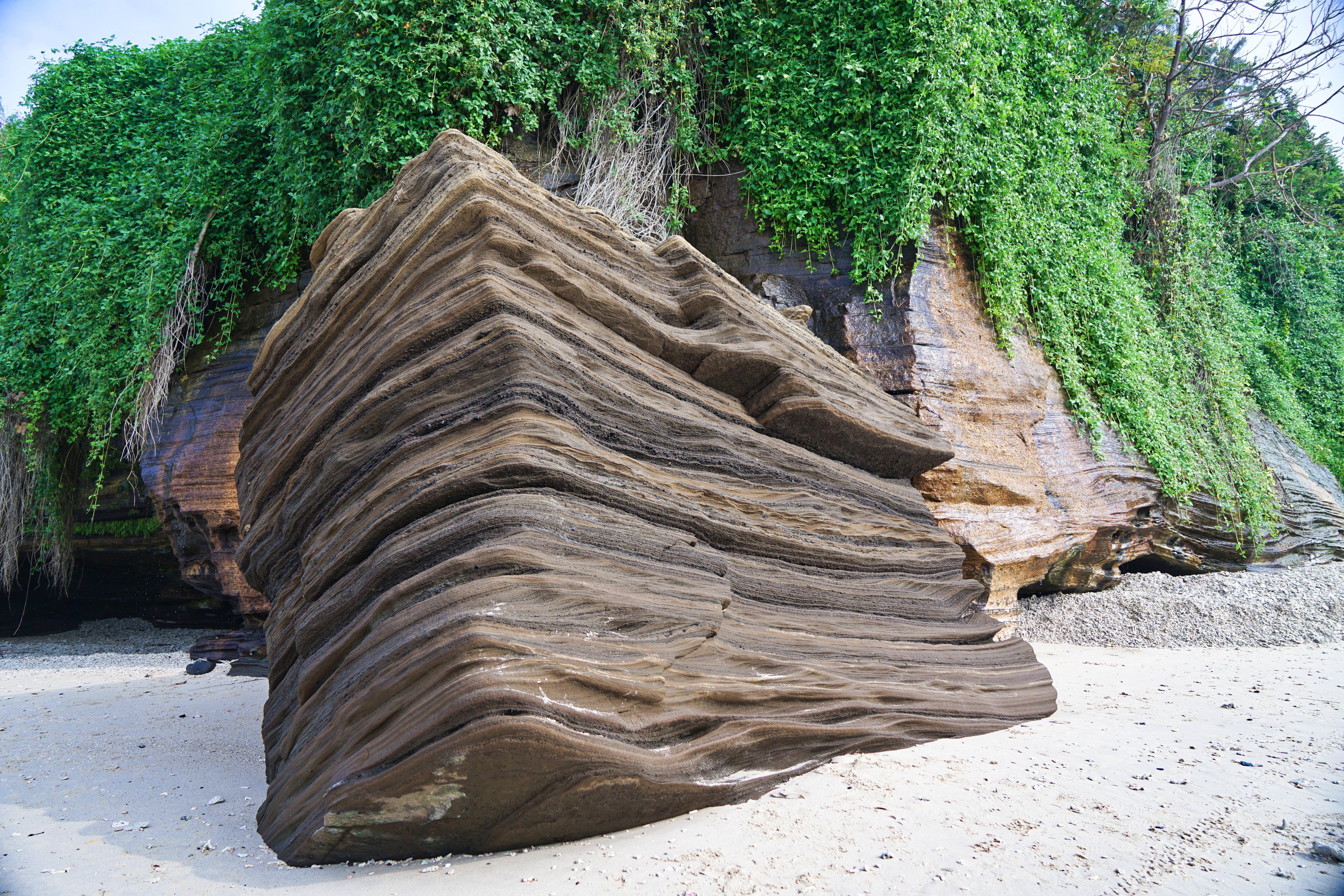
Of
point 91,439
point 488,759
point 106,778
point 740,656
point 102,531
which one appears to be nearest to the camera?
point 488,759

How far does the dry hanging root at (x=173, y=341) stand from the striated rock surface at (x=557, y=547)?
394cm

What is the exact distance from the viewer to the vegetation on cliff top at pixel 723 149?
20.0 feet

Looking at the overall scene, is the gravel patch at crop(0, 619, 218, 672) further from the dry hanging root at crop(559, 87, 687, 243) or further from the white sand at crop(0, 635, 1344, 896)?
the dry hanging root at crop(559, 87, 687, 243)

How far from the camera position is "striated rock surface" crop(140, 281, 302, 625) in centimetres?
742

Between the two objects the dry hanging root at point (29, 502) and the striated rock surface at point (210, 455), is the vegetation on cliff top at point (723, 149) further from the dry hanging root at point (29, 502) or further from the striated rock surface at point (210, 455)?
the striated rock surface at point (210, 455)

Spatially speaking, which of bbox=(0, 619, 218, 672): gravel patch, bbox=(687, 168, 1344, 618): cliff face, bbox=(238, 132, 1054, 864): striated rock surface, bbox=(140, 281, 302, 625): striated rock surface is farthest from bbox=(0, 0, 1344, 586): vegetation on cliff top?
bbox=(238, 132, 1054, 864): striated rock surface

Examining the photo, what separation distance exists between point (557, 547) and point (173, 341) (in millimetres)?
6899

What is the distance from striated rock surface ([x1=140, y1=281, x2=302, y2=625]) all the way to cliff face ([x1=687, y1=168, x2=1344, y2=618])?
4818mm

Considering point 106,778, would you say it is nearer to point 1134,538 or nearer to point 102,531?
point 102,531

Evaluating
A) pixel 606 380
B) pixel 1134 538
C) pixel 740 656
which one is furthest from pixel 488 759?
pixel 1134 538

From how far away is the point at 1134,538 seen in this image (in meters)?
8.31

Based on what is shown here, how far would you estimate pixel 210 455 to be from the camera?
24.5 feet

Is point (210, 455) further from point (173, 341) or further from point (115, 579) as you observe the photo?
point (115, 579)

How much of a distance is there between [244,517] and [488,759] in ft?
9.54
